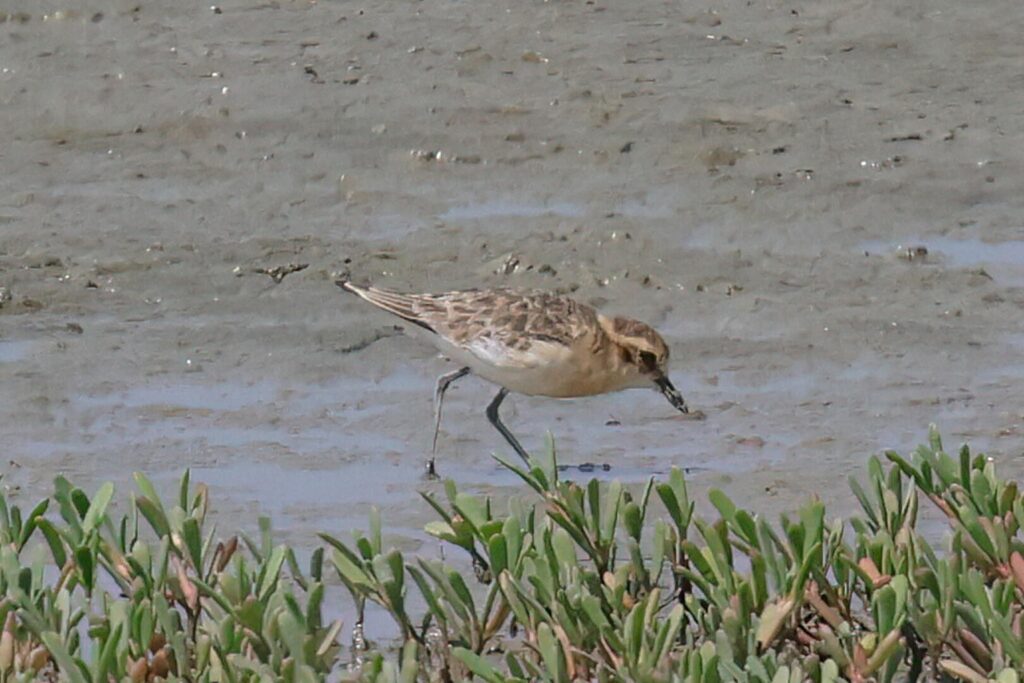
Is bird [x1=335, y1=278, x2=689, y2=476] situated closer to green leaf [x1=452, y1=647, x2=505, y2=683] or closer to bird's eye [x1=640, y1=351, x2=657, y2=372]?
bird's eye [x1=640, y1=351, x2=657, y2=372]

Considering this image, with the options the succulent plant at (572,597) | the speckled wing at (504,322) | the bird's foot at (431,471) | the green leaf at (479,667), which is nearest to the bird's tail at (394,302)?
the speckled wing at (504,322)

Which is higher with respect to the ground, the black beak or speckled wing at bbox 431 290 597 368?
speckled wing at bbox 431 290 597 368

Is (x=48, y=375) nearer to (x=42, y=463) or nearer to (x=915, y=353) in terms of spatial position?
(x=42, y=463)

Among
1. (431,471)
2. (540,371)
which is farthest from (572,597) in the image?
(540,371)

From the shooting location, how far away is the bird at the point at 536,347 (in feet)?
31.3

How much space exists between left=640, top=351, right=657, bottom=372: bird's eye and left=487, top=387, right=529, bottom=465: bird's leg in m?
0.59

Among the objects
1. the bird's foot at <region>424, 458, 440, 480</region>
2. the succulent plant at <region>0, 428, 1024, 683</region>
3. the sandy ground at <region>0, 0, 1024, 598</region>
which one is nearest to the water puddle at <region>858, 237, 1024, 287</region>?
the sandy ground at <region>0, 0, 1024, 598</region>

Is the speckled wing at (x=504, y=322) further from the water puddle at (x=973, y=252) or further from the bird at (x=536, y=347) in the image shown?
the water puddle at (x=973, y=252)

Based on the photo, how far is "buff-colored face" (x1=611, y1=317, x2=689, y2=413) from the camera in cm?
965

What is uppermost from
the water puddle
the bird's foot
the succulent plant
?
the succulent plant

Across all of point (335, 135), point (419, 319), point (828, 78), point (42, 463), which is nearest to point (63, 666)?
point (42, 463)

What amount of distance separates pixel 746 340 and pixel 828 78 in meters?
3.90

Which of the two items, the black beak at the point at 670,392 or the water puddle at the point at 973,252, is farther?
the water puddle at the point at 973,252

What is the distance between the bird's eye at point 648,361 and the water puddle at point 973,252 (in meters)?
2.48
